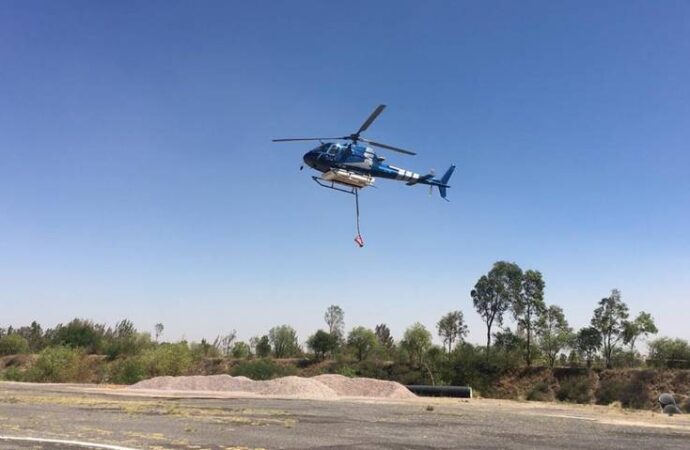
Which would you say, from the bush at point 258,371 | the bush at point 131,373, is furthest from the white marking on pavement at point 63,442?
the bush at point 258,371

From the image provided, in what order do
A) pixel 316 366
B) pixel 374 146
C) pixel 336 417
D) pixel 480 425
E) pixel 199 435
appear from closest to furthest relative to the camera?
pixel 199 435, pixel 480 425, pixel 336 417, pixel 374 146, pixel 316 366

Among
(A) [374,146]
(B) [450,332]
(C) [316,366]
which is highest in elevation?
(A) [374,146]

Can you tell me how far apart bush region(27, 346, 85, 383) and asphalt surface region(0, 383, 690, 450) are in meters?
36.6

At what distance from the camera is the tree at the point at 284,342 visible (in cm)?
8862

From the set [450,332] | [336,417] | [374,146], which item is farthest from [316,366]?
[336,417]

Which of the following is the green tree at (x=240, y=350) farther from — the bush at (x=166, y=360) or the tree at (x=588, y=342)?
the tree at (x=588, y=342)

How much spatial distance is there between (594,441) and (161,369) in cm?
4921

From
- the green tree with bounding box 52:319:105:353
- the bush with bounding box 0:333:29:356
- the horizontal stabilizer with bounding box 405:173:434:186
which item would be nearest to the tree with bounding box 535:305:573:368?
the horizontal stabilizer with bounding box 405:173:434:186

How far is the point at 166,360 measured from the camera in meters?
56.9

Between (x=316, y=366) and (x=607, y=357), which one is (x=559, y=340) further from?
(x=316, y=366)

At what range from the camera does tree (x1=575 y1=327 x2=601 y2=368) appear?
65188mm

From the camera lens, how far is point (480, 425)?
60.6 ft

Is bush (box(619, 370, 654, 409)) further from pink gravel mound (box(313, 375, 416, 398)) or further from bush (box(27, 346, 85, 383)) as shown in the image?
bush (box(27, 346, 85, 383))

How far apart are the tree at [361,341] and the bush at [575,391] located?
1198 inches
